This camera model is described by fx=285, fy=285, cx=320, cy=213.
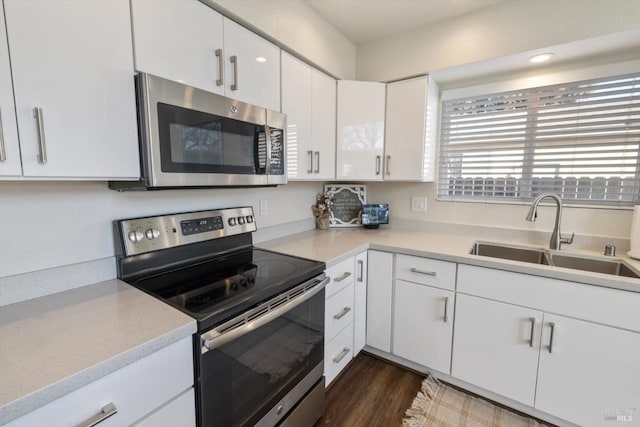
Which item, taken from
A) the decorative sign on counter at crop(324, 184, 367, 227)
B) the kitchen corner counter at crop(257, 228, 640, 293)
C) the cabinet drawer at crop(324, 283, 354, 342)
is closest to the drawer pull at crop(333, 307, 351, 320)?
the cabinet drawer at crop(324, 283, 354, 342)

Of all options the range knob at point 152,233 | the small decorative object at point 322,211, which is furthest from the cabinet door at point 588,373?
the range knob at point 152,233

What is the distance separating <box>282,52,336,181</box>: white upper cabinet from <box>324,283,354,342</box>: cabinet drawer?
0.75m

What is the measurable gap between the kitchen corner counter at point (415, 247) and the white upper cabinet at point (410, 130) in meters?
0.46

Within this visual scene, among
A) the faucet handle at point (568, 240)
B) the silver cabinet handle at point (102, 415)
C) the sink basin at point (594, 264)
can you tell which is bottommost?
the silver cabinet handle at point (102, 415)

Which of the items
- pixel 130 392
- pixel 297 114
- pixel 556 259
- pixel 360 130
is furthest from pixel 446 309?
pixel 130 392

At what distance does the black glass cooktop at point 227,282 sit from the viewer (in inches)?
38.3

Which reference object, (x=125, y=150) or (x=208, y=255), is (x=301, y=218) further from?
(x=125, y=150)

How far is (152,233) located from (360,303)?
1.32 m

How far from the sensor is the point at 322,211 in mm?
2328

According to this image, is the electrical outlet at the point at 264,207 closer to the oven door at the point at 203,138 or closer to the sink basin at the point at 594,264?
the oven door at the point at 203,138

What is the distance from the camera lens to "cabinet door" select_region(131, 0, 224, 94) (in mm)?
1019

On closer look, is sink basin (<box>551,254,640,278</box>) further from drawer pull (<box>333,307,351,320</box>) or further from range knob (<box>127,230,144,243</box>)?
range knob (<box>127,230,144,243</box>)

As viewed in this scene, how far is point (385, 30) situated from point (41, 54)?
2009 millimetres

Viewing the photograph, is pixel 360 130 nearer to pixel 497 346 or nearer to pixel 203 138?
pixel 203 138
